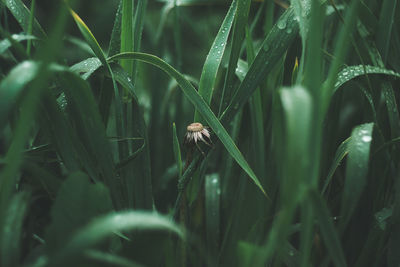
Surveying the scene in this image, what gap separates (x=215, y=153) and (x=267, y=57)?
0.44 m

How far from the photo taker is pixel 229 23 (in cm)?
80

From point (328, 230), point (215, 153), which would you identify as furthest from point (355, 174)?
point (215, 153)

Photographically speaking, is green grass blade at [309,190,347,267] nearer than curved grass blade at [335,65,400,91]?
Yes

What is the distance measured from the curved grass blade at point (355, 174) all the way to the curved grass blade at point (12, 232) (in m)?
0.40

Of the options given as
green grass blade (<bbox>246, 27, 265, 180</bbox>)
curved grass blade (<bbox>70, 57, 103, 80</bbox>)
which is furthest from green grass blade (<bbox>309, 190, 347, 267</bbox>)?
curved grass blade (<bbox>70, 57, 103, 80</bbox>)

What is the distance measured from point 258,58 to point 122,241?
0.39 m

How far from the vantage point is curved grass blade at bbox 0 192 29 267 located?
495 mm

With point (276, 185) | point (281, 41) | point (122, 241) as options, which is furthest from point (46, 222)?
point (281, 41)

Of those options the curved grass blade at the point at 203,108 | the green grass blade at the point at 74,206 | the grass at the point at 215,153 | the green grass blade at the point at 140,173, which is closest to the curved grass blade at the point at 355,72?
the grass at the point at 215,153

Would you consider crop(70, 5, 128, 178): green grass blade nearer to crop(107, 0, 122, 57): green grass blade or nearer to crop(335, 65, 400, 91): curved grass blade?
crop(107, 0, 122, 57): green grass blade

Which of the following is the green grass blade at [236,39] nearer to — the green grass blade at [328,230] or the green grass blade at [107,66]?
the green grass blade at [107,66]

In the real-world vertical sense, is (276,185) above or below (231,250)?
above

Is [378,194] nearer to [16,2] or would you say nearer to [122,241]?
[122,241]

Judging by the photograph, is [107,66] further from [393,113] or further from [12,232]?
[393,113]
